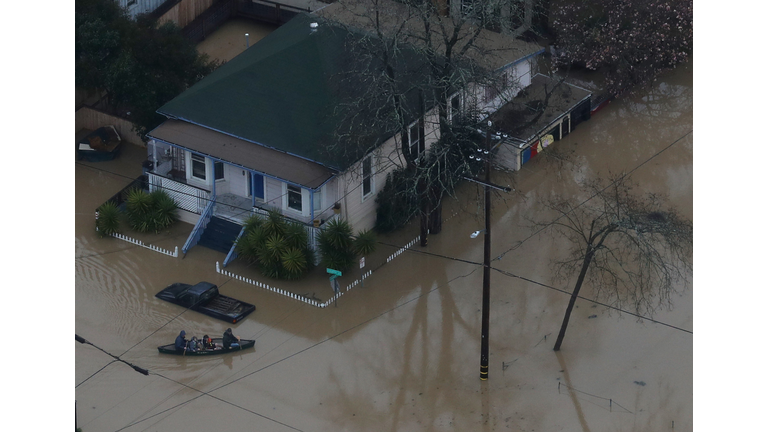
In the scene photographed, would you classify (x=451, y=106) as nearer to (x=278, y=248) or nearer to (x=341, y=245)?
(x=341, y=245)

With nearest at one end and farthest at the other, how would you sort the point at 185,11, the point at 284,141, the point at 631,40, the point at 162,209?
the point at 284,141, the point at 162,209, the point at 631,40, the point at 185,11

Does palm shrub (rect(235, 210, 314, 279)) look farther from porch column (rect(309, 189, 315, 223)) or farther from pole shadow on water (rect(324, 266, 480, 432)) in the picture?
pole shadow on water (rect(324, 266, 480, 432))

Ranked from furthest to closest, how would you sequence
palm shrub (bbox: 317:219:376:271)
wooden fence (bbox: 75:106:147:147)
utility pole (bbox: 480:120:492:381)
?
wooden fence (bbox: 75:106:147:147) < palm shrub (bbox: 317:219:376:271) < utility pole (bbox: 480:120:492:381)

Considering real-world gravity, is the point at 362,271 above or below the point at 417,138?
below

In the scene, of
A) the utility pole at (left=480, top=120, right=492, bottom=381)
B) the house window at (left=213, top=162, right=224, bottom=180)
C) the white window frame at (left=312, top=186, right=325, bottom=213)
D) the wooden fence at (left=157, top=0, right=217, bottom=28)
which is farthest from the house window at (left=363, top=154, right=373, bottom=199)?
the wooden fence at (left=157, top=0, right=217, bottom=28)

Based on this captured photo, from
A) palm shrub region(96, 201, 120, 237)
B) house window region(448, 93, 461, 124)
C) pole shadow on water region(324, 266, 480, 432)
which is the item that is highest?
house window region(448, 93, 461, 124)

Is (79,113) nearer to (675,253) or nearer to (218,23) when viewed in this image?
(218,23)

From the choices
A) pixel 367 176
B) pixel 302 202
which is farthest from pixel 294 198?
pixel 367 176
